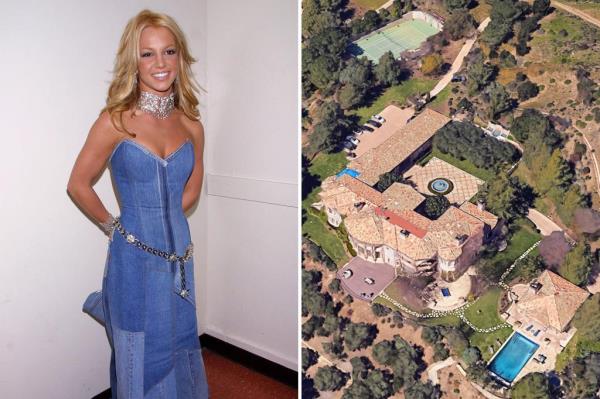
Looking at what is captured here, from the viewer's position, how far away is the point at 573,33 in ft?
4.16

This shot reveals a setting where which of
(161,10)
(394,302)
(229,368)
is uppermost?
(161,10)

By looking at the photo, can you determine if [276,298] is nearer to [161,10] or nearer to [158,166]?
[158,166]

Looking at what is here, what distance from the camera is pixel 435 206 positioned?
4.79 feet

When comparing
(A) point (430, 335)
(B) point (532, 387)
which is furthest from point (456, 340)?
(B) point (532, 387)

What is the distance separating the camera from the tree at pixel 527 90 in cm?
132

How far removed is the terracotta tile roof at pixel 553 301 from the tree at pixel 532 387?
0.14 m

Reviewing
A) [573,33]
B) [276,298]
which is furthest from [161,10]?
[573,33]

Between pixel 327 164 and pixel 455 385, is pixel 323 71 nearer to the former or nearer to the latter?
pixel 327 164

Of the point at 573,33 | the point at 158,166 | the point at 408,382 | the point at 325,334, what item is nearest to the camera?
the point at 573,33

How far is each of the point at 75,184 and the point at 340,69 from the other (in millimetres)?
993

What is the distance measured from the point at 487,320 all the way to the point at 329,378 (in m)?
0.52

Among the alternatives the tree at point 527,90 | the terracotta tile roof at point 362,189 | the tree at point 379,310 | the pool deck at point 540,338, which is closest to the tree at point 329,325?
the tree at point 379,310

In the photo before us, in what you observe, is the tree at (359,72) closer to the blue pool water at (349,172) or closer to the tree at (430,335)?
the blue pool water at (349,172)

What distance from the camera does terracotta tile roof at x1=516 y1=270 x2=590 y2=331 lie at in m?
1.29
